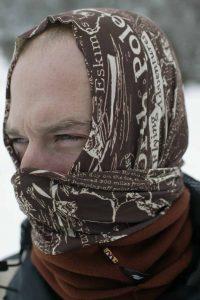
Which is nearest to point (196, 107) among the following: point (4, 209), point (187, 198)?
point (4, 209)

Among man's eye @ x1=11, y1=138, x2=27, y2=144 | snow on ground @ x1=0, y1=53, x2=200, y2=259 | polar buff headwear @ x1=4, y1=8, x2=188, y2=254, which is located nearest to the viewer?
polar buff headwear @ x1=4, y1=8, x2=188, y2=254

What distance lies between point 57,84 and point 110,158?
229 mm

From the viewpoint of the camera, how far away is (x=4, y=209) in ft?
11.3

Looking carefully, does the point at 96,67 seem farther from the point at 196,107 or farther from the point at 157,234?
the point at 196,107

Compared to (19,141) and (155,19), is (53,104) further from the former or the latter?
(155,19)

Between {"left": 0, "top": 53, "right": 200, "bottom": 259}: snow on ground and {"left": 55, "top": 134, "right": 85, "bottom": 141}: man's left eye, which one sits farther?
{"left": 0, "top": 53, "right": 200, "bottom": 259}: snow on ground

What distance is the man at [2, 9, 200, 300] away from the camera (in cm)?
113

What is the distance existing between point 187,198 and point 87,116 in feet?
1.40

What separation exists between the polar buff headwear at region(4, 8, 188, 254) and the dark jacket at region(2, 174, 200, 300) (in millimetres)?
154

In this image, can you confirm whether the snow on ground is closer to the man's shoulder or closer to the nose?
the man's shoulder

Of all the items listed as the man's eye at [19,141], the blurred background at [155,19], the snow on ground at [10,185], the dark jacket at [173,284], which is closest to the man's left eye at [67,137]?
the man's eye at [19,141]

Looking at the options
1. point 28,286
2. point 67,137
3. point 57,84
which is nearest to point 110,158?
point 67,137

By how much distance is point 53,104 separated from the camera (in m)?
1.13

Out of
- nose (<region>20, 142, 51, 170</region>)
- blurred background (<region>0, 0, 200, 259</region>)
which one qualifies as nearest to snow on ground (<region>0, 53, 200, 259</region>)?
blurred background (<region>0, 0, 200, 259</region>)
